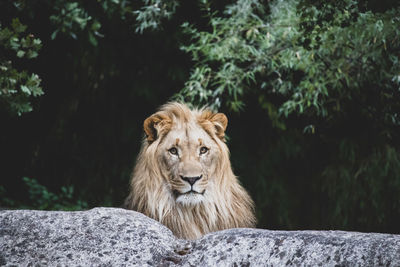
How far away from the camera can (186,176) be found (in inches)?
151

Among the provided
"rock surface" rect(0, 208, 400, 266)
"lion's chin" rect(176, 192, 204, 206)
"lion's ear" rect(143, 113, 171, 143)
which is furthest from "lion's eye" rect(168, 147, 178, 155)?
"rock surface" rect(0, 208, 400, 266)

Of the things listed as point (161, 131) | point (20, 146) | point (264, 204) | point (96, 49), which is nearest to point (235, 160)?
point (264, 204)

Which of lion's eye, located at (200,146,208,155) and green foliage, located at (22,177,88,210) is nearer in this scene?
lion's eye, located at (200,146,208,155)

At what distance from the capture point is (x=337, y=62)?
5.62 metres

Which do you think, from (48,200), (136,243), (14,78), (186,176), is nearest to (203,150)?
(186,176)

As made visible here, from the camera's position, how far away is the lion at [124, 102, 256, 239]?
392 centimetres

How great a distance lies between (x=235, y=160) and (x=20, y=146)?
2.64 meters

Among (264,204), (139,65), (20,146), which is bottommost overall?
(264,204)

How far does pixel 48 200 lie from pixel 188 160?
317 cm

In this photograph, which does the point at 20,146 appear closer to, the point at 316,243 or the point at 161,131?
the point at 161,131

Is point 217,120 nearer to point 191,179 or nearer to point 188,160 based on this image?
point 188,160

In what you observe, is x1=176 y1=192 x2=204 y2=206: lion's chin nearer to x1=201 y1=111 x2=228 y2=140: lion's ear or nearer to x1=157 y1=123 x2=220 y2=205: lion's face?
x1=157 y1=123 x2=220 y2=205: lion's face

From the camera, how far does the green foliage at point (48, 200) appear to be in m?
6.44

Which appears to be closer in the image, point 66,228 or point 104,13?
point 66,228
